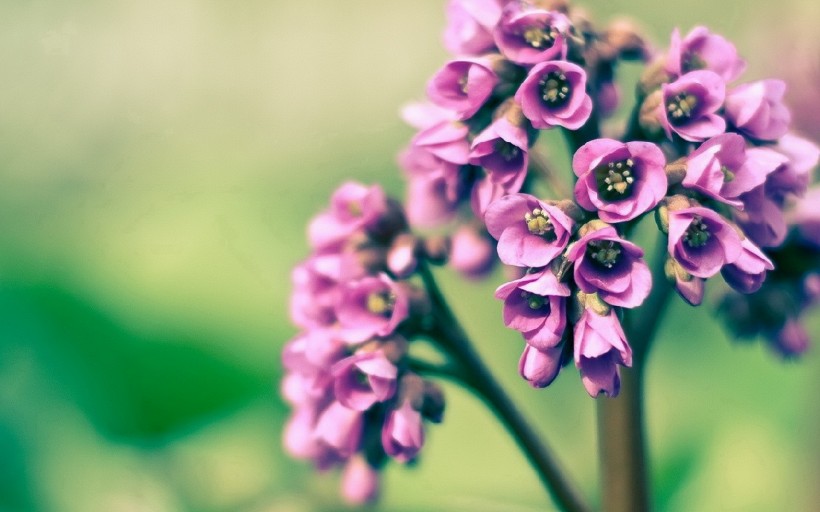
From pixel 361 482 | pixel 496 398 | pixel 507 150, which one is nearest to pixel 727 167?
pixel 507 150

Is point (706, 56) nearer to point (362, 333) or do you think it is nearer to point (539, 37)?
point (539, 37)

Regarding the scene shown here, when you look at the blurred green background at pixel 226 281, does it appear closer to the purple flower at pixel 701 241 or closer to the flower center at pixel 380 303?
the flower center at pixel 380 303

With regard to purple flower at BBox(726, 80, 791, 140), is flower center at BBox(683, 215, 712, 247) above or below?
below

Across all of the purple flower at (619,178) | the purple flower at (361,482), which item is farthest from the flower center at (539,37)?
the purple flower at (361,482)

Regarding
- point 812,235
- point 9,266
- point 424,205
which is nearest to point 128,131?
point 9,266

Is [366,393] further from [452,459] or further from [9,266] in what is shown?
[9,266]

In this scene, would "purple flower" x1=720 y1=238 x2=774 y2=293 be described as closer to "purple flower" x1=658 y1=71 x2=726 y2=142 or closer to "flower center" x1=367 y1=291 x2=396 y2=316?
"purple flower" x1=658 y1=71 x2=726 y2=142

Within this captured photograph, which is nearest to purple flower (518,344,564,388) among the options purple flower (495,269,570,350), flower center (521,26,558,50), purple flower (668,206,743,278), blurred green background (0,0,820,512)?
purple flower (495,269,570,350)
